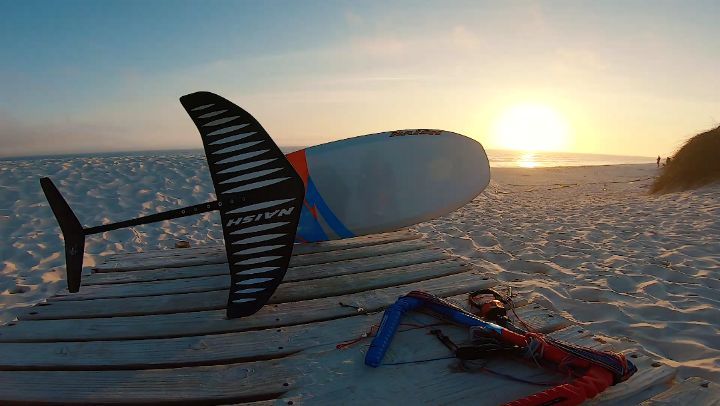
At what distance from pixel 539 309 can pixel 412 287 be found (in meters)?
0.94

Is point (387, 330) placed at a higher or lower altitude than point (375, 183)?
lower

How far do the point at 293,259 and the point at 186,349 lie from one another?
5.87 feet

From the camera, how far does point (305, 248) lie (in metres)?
4.53

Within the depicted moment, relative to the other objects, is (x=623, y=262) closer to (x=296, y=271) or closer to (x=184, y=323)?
(x=296, y=271)

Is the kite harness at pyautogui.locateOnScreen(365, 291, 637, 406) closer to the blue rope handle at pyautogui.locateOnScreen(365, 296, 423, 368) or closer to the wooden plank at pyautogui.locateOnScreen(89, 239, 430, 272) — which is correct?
the blue rope handle at pyautogui.locateOnScreen(365, 296, 423, 368)

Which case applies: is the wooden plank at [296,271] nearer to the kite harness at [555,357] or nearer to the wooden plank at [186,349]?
the wooden plank at [186,349]

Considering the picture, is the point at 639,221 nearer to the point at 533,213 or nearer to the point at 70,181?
the point at 533,213

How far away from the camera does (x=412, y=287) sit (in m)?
3.34

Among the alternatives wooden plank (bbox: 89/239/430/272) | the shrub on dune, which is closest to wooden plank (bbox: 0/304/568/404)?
wooden plank (bbox: 89/239/430/272)

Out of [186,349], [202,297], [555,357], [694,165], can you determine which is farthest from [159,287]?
[694,165]

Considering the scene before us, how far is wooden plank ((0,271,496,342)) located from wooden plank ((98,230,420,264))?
143 centimetres

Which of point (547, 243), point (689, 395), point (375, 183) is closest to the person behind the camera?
point (689, 395)

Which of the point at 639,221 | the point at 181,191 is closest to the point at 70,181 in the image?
the point at 181,191

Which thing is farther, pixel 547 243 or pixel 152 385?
pixel 547 243
